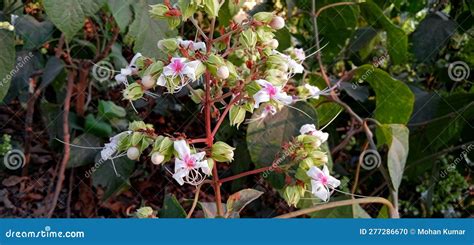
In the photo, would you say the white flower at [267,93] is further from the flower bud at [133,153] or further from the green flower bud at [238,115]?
the flower bud at [133,153]

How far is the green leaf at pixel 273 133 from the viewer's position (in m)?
0.96

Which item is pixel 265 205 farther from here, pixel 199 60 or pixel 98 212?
pixel 199 60

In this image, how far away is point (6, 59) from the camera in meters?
0.84

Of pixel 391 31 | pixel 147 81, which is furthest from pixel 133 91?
pixel 391 31

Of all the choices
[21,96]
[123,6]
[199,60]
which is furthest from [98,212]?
[199,60]

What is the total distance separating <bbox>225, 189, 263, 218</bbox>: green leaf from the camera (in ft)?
2.56

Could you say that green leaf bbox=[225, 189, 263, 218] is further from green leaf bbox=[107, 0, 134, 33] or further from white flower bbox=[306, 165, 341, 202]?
green leaf bbox=[107, 0, 134, 33]

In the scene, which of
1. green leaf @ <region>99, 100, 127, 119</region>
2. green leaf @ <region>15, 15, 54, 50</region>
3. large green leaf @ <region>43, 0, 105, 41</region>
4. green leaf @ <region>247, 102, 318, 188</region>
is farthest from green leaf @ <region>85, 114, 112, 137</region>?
large green leaf @ <region>43, 0, 105, 41</region>

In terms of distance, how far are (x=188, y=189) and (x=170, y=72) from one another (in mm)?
886

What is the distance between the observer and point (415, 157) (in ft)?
4.47

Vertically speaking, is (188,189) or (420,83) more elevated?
(420,83)

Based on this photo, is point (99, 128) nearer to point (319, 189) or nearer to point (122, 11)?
point (122, 11)

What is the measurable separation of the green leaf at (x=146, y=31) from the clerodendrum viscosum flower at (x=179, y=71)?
0.16 meters

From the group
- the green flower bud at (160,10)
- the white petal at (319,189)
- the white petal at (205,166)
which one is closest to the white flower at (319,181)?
the white petal at (319,189)
